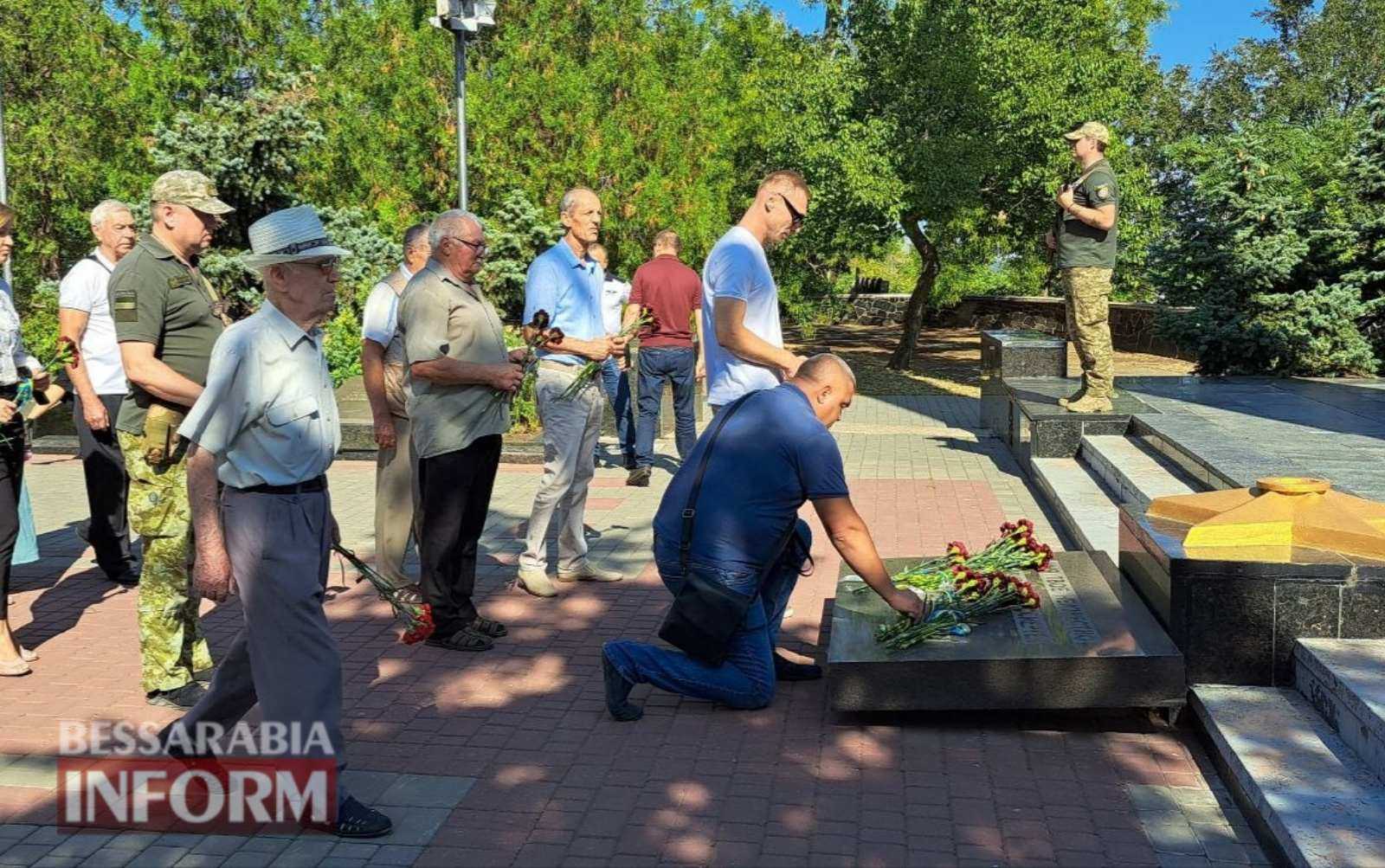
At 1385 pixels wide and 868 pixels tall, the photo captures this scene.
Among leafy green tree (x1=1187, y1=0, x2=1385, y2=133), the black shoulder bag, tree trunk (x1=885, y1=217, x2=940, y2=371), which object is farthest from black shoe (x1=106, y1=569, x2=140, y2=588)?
leafy green tree (x1=1187, y1=0, x2=1385, y2=133)

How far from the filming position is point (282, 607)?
146 inches

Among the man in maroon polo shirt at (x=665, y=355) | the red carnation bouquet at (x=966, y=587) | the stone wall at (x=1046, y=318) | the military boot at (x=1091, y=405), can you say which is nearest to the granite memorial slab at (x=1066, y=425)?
the military boot at (x=1091, y=405)

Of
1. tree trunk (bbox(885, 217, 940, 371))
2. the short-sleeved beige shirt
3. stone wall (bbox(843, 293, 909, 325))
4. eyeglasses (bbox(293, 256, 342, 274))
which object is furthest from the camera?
stone wall (bbox(843, 293, 909, 325))

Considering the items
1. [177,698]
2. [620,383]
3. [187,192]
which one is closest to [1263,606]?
[177,698]

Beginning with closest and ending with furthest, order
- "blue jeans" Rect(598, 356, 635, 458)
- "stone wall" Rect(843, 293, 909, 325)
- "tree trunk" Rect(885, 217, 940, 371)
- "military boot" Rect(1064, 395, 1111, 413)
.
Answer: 1. "military boot" Rect(1064, 395, 1111, 413)
2. "blue jeans" Rect(598, 356, 635, 458)
3. "tree trunk" Rect(885, 217, 940, 371)
4. "stone wall" Rect(843, 293, 909, 325)

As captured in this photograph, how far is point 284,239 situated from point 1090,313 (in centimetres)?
665

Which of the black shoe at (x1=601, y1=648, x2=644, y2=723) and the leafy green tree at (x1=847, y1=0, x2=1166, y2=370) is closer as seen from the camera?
the black shoe at (x1=601, y1=648, x2=644, y2=723)

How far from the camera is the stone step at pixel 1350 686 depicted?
153 inches

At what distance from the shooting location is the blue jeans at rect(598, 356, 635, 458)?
36.2ft

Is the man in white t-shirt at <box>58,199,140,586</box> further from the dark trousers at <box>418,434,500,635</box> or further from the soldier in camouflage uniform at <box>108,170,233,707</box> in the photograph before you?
the dark trousers at <box>418,434,500,635</box>

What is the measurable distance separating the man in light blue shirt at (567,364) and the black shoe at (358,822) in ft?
8.90

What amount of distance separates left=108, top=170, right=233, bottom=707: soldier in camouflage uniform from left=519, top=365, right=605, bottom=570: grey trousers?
6.14 ft

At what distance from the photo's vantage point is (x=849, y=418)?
1544 centimetres

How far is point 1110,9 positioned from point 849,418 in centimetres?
1236
